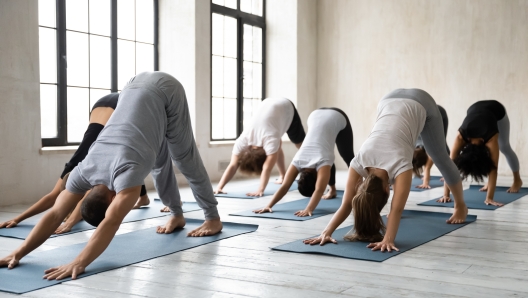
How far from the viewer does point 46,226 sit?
2658 mm

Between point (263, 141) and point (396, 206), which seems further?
point (263, 141)

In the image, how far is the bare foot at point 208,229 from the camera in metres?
3.59

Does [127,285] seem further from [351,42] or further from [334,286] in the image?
[351,42]

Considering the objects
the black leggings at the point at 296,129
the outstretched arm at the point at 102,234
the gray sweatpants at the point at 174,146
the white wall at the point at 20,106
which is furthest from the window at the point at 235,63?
the outstretched arm at the point at 102,234

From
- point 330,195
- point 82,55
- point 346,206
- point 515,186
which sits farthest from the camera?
point 82,55

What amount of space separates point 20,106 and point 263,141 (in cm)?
207

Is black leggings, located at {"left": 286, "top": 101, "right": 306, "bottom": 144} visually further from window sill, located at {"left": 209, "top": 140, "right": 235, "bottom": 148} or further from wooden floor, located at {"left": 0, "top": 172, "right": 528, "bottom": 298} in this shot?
wooden floor, located at {"left": 0, "top": 172, "right": 528, "bottom": 298}

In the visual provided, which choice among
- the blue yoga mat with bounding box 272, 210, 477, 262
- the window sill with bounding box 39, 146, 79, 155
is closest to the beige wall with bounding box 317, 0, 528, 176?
the blue yoga mat with bounding box 272, 210, 477, 262

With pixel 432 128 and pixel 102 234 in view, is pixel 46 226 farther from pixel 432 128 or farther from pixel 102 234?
pixel 432 128

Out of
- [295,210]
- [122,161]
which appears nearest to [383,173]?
[122,161]

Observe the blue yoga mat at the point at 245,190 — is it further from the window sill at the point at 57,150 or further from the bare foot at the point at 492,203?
the bare foot at the point at 492,203

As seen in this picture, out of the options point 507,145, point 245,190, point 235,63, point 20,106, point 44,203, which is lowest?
point 245,190

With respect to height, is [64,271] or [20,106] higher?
[20,106]

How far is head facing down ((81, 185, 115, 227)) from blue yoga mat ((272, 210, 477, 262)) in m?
1.00
